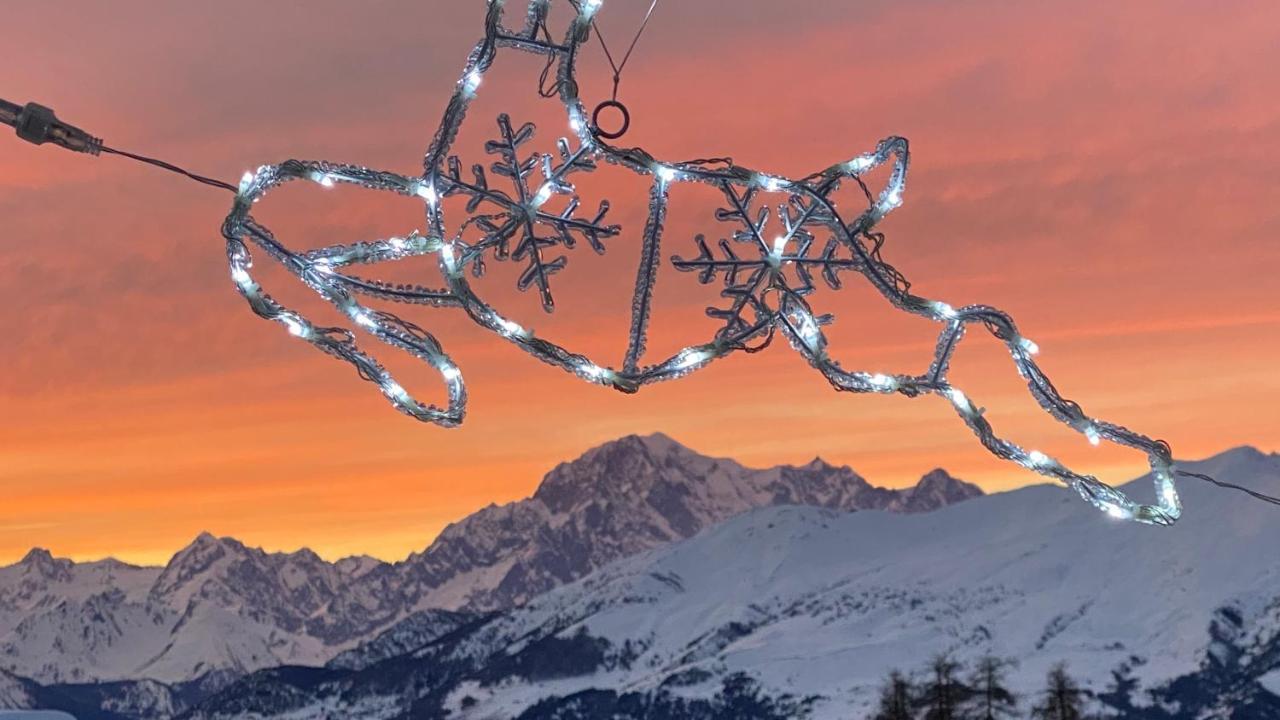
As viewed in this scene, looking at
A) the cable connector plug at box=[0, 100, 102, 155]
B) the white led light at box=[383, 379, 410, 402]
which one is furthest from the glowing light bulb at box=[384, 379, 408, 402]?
the cable connector plug at box=[0, 100, 102, 155]

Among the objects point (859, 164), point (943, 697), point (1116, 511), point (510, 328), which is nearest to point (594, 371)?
point (510, 328)

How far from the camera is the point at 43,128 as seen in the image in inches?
313

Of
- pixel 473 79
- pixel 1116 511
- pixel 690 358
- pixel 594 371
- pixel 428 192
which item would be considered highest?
pixel 473 79

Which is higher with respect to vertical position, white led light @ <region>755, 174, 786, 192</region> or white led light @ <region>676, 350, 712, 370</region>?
white led light @ <region>755, 174, 786, 192</region>

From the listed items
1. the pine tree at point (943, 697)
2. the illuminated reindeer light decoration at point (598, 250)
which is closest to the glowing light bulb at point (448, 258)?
the illuminated reindeer light decoration at point (598, 250)

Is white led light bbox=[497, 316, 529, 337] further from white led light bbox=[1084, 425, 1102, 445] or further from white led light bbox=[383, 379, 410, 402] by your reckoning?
white led light bbox=[1084, 425, 1102, 445]

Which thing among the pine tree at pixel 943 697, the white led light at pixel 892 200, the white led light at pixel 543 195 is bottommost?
the white led light at pixel 543 195

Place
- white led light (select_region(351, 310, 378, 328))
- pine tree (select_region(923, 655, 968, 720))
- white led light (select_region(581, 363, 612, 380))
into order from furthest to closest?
pine tree (select_region(923, 655, 968, 720)) → white led light (select_region(581, 363, 612, 380)) → white led light (select_region(351, 310, 378, 328))

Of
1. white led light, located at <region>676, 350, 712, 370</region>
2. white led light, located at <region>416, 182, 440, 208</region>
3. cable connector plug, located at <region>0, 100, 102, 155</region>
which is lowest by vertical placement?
white led light, located at <region>676, 350, 712, 370</region>

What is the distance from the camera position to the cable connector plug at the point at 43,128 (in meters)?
7.81

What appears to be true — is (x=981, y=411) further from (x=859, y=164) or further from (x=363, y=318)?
(x=363, y=318)

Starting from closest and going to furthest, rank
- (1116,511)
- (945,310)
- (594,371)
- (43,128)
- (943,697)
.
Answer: (43,128) → (594,371) → (945,310) → (1116,511) → (943,697)

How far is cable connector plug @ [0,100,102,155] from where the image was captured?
781cm

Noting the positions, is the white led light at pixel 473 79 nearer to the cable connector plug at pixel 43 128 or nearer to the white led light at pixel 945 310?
the cable connector plug at pixel 43 128
